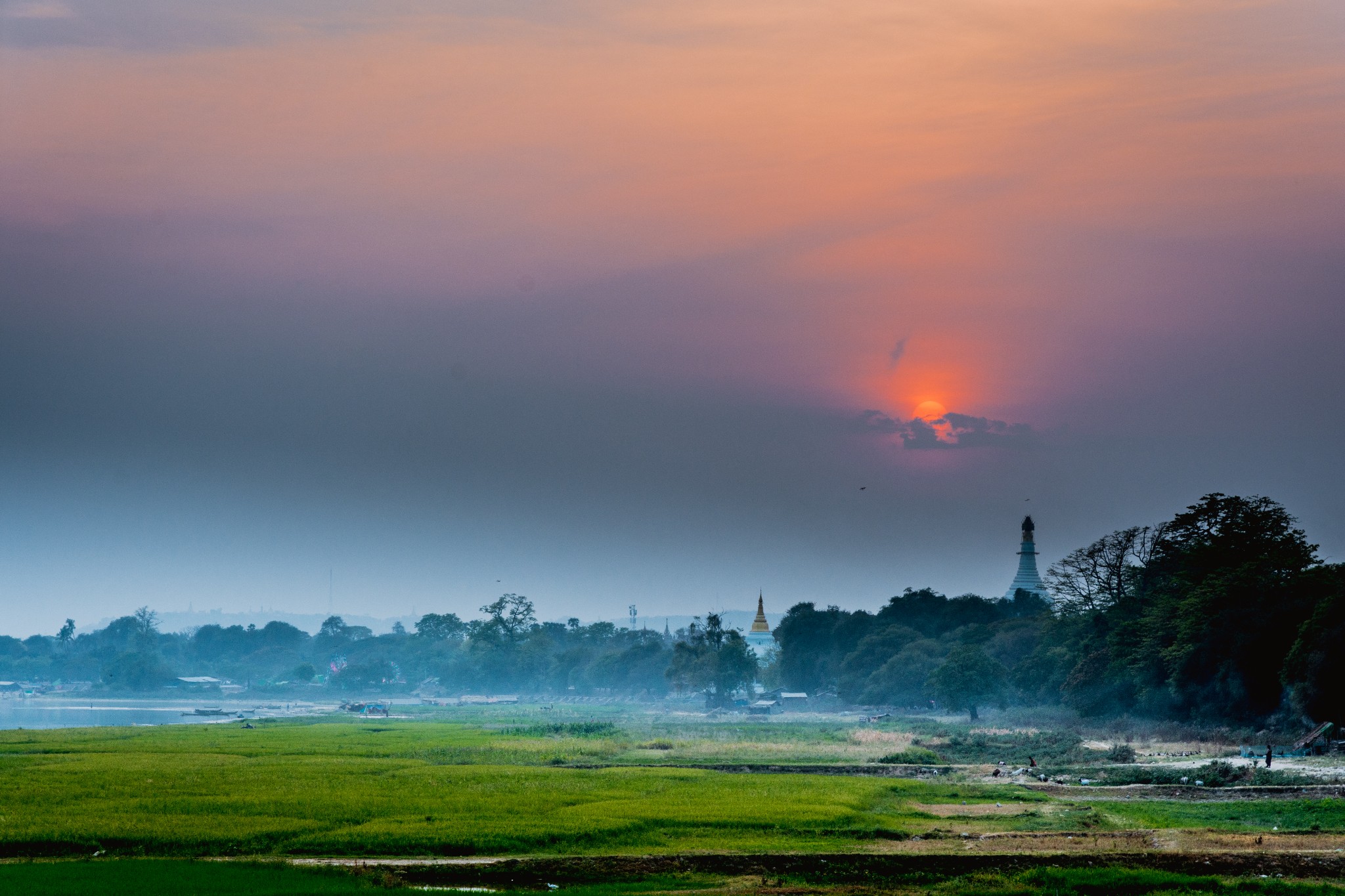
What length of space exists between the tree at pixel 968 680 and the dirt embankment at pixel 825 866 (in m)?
67.5

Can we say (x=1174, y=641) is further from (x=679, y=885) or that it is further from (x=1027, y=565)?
(x=1027, y=565)

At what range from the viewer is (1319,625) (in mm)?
59875

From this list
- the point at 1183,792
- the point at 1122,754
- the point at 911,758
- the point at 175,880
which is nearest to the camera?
the point at 175,880

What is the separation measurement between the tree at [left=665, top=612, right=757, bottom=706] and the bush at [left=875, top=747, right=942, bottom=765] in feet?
258

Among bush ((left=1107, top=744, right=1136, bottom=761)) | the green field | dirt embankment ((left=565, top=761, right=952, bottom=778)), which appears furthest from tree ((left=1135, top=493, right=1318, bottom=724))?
the green field

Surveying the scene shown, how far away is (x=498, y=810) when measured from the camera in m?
39.9

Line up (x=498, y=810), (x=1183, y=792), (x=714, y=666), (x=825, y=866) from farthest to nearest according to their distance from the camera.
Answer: (x=714, y=666)
(x=1183, y=792)
(x=498, y=810)
(x=825, y=866)

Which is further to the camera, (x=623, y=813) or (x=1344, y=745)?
(x=1344, y=745)

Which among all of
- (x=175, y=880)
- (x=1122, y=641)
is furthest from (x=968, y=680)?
(x=175, y=880)

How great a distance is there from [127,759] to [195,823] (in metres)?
25.0

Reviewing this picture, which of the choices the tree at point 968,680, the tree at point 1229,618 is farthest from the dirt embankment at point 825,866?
the tree at point 968,680

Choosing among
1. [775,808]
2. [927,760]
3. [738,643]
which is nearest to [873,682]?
[738,643]

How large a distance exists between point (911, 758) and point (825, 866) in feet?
102

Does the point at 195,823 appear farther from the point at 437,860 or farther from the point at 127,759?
the point at 127,759
